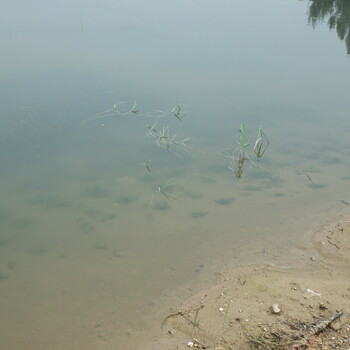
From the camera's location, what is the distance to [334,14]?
884 centimetres

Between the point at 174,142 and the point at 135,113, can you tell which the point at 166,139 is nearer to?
the point at 174,142

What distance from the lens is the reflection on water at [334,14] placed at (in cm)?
778

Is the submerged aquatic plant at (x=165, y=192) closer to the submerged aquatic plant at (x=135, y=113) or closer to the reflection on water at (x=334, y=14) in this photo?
the submerged aquatic plant at (x=135, y=113)

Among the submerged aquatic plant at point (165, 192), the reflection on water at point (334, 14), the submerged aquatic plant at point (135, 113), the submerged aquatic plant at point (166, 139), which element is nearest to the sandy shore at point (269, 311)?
the submerged aquatic plant at point (165, 192)

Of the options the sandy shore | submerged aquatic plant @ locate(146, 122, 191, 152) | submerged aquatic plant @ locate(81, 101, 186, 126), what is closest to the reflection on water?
submerged aquatic plant @ locate(81, 101, 186, 126)

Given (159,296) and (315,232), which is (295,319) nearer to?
(159,296)

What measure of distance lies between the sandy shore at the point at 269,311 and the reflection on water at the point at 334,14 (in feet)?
19.4

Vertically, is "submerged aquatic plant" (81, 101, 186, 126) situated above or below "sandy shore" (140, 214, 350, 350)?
above

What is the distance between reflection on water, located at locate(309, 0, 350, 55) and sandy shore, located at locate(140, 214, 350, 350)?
5.91m

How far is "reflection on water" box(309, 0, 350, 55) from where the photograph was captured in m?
7.78

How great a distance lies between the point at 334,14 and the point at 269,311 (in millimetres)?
8194

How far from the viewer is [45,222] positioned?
3006 millimetres

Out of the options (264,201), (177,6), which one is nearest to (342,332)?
(264,201)

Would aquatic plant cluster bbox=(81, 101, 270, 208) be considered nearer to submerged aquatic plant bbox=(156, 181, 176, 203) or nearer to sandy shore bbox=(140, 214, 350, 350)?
submerged aquatic plant bbox=(156, 181, 176, 203)
